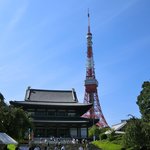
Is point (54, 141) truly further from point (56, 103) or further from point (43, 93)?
point (43, 93)

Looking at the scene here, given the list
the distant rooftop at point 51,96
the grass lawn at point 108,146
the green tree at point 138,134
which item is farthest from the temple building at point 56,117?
the green tree at point 138,134

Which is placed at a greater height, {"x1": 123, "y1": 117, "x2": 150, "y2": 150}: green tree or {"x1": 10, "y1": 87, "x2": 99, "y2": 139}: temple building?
{"x1": 10, "y1": 87, "x2": 99, "y2": 139}: temple building

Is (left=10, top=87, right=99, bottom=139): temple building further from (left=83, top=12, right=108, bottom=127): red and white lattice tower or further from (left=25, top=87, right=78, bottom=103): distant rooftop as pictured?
(left=83, top=12, right=108, bottom=127): red and white lattice tower

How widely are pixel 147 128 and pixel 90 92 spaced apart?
152 ft

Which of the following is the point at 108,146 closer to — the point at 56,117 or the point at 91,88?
the point at 56,117

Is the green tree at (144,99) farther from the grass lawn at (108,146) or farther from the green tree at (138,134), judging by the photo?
the green tree at (138,134)

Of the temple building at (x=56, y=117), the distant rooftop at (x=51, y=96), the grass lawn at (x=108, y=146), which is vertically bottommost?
the grass lawn at (x=108, y=146)

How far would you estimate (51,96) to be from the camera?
222 ft

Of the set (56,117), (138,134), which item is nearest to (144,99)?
(56,117)

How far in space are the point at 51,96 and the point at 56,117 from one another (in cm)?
952

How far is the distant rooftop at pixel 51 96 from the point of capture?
65.2m

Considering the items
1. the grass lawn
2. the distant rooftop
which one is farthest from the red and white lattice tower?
the grass lawn

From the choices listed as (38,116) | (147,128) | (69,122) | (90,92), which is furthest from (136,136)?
(90,92)

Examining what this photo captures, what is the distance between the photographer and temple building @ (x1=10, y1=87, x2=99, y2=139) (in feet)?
187
